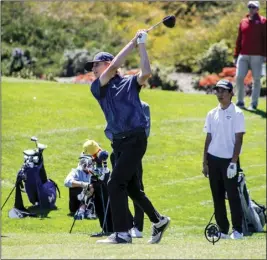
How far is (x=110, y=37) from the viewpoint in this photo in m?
32.2

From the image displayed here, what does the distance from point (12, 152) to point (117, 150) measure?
23.5 feet

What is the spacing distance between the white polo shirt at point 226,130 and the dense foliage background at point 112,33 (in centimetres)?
1421

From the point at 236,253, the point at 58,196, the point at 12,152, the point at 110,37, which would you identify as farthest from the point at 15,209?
the point at 110,37

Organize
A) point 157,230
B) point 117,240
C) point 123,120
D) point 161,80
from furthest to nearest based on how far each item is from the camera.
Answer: point 161,80
point 157,230
point 117,240
point 123,120

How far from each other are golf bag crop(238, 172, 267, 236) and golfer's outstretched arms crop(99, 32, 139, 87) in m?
3.90

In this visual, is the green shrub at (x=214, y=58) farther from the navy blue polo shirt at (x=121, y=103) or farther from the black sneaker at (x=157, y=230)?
the navy blue polo shirt at (x=121, y=103)

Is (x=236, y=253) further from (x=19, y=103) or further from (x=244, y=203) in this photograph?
(x=19, y=103)

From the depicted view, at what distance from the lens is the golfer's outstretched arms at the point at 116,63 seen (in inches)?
343

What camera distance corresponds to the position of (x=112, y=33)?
32.5 m

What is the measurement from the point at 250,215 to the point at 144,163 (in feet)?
13.5

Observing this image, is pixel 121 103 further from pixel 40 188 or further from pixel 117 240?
pixel 40 188

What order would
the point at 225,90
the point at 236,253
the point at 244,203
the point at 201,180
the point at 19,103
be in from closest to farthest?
the point at 236,253 < the point at 225,90 < the point at 244,203 < the point at 201,180 < the point at 19,103

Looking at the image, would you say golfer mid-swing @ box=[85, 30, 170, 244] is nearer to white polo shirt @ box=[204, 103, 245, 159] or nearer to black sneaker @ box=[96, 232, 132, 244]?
black sneaker @ box=[96, 232, 132, 244]

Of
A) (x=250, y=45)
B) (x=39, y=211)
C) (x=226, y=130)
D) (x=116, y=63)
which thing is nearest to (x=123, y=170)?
(x=116, y=63)
